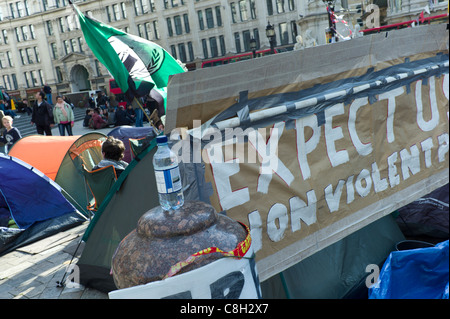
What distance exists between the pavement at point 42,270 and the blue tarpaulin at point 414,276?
2.80 meters

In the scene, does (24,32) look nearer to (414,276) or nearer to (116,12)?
(116,12)

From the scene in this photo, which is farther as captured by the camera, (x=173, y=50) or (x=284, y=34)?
(x=173, y=50)

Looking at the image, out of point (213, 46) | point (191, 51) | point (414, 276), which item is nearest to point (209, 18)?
point (213, 46)

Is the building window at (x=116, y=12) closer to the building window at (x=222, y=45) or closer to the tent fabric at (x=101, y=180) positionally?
the building window at (x=222, y=45)

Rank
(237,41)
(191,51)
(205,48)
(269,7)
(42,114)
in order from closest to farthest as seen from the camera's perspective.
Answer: (42,114), (269,7), (237,41), (205,48), (191,51)

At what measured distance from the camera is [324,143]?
3.40 meters

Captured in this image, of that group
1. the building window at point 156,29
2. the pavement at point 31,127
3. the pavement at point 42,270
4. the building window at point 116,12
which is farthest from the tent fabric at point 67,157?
the building window at point 116,12

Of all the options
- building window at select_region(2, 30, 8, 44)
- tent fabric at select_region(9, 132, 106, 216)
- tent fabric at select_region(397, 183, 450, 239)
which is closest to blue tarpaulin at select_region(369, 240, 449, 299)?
tent fabric at select_region(397, 183, 450, 239)

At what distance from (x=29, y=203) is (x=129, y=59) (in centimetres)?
308

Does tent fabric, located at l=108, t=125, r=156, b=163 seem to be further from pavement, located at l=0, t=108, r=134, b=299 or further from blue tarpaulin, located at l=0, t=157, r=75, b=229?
pavement, located at l=0, t=108, r=134, b=299

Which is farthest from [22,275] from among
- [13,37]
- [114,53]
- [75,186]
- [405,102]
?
[13,37]

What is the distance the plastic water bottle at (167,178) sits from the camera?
95.3 inches

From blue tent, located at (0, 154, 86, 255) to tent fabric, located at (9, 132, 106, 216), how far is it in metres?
0.33

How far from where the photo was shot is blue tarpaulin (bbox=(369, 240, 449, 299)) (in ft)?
11.2
